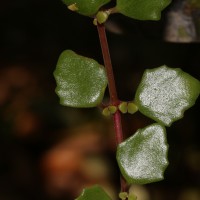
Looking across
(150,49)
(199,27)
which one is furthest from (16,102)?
(199,27)

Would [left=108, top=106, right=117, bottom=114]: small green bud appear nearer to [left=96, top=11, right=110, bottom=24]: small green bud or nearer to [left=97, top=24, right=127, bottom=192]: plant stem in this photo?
[left=97, top=24, right=127, bottom=192]: plant stem

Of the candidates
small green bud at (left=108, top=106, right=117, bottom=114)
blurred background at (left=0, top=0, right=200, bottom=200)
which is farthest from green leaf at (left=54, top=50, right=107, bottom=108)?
blurred background at (left=0, top=0, right=200, bottom=200)

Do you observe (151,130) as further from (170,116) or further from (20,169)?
(20,169)

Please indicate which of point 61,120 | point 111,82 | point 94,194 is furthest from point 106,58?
point 61,120

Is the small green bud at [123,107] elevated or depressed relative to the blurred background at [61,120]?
elevated

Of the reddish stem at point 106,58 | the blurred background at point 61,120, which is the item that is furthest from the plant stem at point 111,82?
the blurred background at point 61,120

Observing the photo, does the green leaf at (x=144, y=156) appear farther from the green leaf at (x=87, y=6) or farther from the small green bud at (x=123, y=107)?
the green leaf at (x=87, y=6)

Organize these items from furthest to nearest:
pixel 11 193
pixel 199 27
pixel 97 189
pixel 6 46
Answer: pixel 6 46 < pixel 11 193 < pixel 199 27 < pixel 97 189
